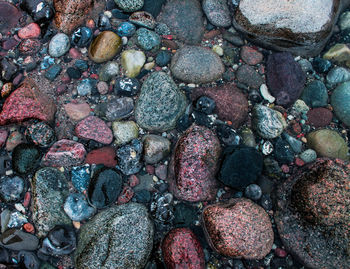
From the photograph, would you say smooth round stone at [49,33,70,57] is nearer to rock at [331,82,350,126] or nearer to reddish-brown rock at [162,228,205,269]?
reddish-brown rock at [162,228,205,269]

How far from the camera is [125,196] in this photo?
308 cm

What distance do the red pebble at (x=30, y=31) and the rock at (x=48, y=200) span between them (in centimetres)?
178

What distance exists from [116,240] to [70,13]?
282 cm

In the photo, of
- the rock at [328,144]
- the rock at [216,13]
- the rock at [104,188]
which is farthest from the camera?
the rock at [216,13]

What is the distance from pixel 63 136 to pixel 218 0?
2.66 meters

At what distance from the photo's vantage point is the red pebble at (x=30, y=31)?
11.6 ft

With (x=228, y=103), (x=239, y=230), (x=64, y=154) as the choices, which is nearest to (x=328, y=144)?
(x=228, y=103)

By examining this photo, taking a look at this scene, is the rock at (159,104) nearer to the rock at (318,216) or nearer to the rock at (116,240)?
the rock at (116,240)

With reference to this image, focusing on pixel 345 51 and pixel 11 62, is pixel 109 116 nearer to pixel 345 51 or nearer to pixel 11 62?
pixel 11 62

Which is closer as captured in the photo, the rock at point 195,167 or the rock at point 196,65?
the rock at point 195,167

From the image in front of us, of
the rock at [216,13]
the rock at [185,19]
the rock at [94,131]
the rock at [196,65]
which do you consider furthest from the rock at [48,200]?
the rock at [216,13]

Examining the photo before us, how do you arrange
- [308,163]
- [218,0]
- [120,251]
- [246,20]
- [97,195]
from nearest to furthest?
[120,251] < [97,195] < [308,163] < [246,20] < [218,0]

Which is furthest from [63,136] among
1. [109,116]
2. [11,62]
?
[11,62]

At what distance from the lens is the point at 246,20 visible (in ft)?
11.3
